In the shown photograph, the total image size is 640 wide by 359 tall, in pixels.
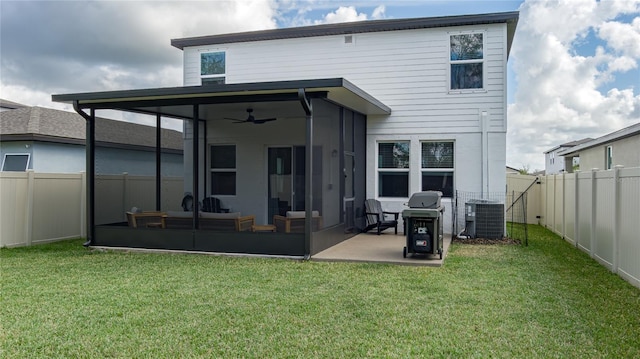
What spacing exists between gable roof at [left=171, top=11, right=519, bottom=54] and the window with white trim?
18.1 feet

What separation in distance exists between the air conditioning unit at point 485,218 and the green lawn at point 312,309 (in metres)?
2.61

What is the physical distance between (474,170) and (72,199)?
8688 mm

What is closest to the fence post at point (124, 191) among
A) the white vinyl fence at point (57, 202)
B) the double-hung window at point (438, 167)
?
the white vinyl fence at point (57, 202)

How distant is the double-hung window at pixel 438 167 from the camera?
11.3 meters

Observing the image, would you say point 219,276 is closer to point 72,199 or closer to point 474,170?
point 72,199

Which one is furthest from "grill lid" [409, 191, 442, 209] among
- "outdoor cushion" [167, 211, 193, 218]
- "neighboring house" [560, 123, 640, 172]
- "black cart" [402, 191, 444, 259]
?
"neighboring house" [560, 123, 640, 172]

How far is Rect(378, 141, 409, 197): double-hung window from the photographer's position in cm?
1153

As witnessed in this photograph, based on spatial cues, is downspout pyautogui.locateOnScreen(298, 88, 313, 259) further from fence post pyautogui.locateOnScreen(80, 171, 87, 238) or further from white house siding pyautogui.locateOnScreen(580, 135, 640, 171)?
white house siding pyautogui.locateOnScreen(580, 135, 640, 171)

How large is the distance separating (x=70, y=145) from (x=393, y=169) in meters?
9.92

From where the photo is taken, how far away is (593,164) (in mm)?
19297

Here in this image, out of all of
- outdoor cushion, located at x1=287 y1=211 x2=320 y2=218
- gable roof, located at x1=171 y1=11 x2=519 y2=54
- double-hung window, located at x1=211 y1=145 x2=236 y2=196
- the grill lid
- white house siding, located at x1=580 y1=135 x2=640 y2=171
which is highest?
gable roof, located at x1=171 y1=11 x2=519 y2=54

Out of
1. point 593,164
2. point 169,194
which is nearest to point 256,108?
point 169,194

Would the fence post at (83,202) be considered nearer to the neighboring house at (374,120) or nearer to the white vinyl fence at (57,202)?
the white vinyl fence at (57,202)

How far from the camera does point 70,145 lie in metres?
15.1
